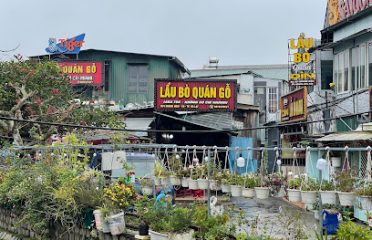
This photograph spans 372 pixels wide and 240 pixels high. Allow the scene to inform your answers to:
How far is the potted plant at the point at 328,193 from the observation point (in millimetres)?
7340

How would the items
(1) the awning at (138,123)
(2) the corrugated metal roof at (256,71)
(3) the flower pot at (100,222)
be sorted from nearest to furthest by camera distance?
(3) the flower pot at (100,222)
(1) the awning at (138,123)
(2) the corrugated metal roof at (256,71)

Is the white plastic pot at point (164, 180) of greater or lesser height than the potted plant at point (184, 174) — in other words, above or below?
below

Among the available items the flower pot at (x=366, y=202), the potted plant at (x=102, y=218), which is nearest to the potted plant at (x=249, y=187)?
the flower pot at (x=366, y=202)

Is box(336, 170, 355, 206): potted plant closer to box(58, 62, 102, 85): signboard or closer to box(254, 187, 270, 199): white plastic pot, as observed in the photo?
box(254, 187, 270, 199): white plastic pot

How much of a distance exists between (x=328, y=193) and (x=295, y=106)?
49.3ft

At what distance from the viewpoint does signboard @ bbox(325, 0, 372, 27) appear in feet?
58.3

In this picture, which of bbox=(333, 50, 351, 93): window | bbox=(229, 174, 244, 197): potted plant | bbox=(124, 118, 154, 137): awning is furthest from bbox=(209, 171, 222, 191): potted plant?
bbox=(124, 118, 154, 137): awning

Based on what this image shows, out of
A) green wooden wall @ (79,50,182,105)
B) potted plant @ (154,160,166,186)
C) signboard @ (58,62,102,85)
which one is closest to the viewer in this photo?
potted plant @ (154,160,166,186)

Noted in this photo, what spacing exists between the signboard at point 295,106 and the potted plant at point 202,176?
1154 centimetres

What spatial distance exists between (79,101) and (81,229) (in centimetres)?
1456

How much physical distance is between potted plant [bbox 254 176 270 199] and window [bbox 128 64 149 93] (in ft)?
82.4

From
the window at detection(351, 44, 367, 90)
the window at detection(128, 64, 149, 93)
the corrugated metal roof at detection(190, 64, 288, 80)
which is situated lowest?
A: the window at detection(351, 44, 367, 90)

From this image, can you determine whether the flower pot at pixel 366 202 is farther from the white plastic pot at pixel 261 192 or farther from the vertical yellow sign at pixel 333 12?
the vertical yellow sign at pixel 333 12

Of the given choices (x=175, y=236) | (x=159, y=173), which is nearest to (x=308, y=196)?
(x=175, y=236)
